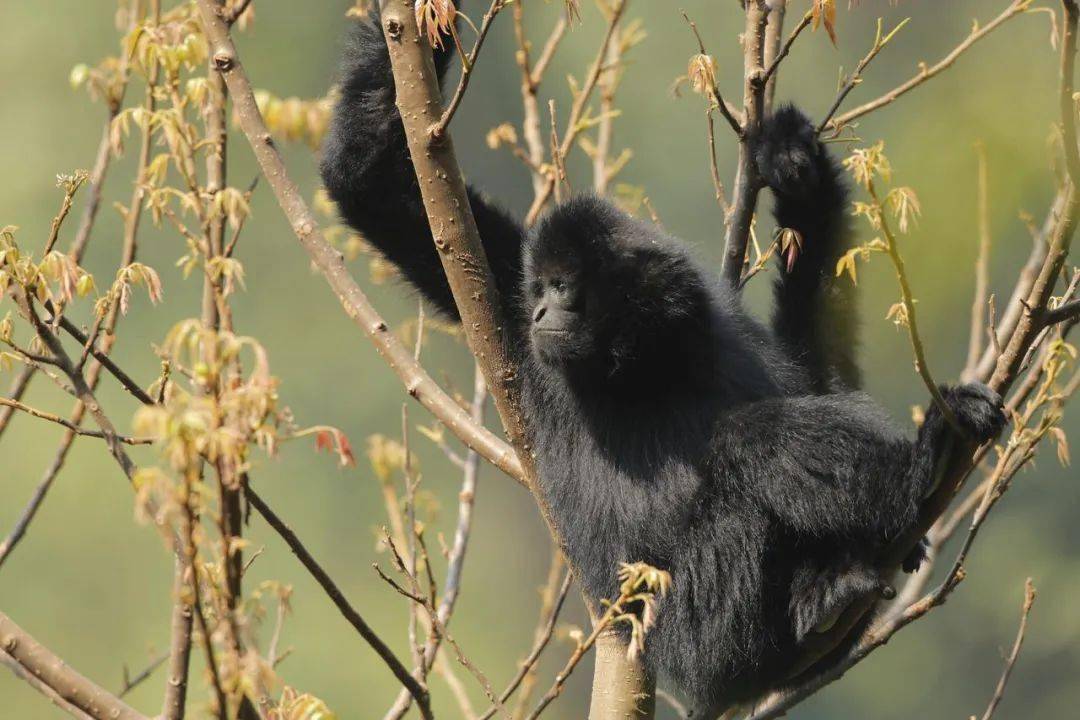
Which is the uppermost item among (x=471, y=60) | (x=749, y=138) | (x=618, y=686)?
(x=471, y=60)

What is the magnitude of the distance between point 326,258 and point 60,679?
6.61 ft

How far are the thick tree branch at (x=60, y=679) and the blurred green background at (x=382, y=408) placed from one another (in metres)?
13.5

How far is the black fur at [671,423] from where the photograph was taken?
16.3 ft

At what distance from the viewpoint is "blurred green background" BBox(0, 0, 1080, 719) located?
1797 centimetres

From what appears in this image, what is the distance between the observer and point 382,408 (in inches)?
795

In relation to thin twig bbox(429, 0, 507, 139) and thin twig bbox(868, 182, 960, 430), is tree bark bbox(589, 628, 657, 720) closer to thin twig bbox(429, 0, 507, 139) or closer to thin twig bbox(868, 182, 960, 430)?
thin twig bbox(868, 182, 960, 430)

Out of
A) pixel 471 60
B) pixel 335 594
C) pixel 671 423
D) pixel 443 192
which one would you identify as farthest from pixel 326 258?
pixel 335 594

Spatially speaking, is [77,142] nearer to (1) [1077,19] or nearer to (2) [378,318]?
(2) [378,318]

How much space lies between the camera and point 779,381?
5898 millimetres

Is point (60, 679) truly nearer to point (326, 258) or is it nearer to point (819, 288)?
point (326, 258)

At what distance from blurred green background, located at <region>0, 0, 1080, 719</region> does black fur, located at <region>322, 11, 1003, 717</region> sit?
471 inches

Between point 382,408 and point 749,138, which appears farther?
point 382,408

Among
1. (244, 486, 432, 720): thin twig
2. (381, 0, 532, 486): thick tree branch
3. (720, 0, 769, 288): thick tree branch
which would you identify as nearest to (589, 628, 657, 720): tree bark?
(381, 0, 532, 486): thick tree branch

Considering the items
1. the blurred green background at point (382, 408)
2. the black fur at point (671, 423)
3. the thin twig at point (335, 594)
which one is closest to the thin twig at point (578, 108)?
the black fur at point (671, 423)
